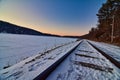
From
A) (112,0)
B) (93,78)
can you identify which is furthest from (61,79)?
(112,0)

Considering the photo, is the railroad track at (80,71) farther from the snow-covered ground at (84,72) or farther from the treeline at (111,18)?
the treeline at (111,18)

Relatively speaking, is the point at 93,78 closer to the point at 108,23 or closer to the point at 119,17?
the point at 119,17

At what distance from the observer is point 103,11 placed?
120ft

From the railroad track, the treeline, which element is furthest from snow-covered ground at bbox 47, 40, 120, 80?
the treeline

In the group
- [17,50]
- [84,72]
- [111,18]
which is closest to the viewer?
[84,72]

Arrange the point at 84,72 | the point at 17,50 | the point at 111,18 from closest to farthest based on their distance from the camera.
Answer: the point at 84,72 → the point at 17,50 → the point at 111,18

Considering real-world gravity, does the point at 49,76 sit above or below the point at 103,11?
below

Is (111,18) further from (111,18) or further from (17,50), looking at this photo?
(17,50)

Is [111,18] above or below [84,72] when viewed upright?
above

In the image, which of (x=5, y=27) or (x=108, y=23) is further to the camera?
(x=5, y=27)

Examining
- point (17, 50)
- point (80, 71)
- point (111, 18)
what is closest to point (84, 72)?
point (80, 71)

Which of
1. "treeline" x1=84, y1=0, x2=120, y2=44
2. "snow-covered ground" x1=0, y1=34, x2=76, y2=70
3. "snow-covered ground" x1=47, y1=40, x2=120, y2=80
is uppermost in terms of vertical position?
"treeline" x1=84, y1=0, x2=120, y2=44

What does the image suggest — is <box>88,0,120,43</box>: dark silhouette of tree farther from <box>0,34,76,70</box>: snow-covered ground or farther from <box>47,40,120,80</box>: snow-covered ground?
<box>47,40,120,80</box>: snow-covered ground

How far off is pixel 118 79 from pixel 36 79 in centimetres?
192
